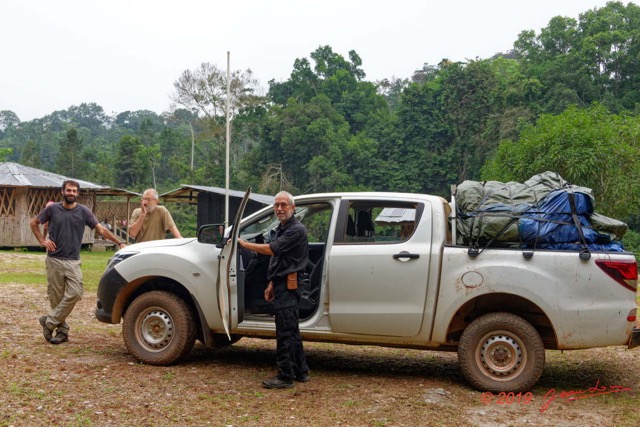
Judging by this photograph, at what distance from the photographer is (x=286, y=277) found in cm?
645

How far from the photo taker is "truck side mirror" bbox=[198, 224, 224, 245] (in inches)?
278

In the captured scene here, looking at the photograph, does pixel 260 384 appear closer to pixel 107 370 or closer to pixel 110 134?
pixel 107 370

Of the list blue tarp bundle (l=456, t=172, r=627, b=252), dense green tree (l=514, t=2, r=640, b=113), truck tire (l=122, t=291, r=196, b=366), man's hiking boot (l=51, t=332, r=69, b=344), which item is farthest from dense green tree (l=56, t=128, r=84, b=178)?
blue tarp bundle (l=456, t=172, r=627, b=252)

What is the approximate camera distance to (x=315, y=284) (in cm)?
723

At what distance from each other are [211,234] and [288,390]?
1694mm

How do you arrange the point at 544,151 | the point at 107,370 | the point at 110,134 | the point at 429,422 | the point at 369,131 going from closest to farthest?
the point at 429,422, the point at 107,370, the point at 544,151, the point at 369,131, the point at 110,134

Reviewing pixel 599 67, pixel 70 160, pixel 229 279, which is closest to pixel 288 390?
pixel 229 279

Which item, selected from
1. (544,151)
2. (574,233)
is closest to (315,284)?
(574,233)

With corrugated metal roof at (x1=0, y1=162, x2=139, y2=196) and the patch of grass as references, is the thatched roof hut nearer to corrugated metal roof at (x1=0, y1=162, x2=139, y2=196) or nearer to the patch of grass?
corrugated metal roof at (x1=0, y1=162, x2=139, y2=196)

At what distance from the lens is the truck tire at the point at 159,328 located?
7.18m

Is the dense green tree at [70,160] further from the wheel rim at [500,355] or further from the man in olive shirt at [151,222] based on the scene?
the wheel rim at [500,355]

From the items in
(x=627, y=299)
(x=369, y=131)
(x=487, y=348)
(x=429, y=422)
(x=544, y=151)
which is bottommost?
(x=429, y=422)

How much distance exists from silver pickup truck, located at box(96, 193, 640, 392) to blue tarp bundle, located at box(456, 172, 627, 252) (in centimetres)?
15

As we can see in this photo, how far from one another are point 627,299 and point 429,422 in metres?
2.10
